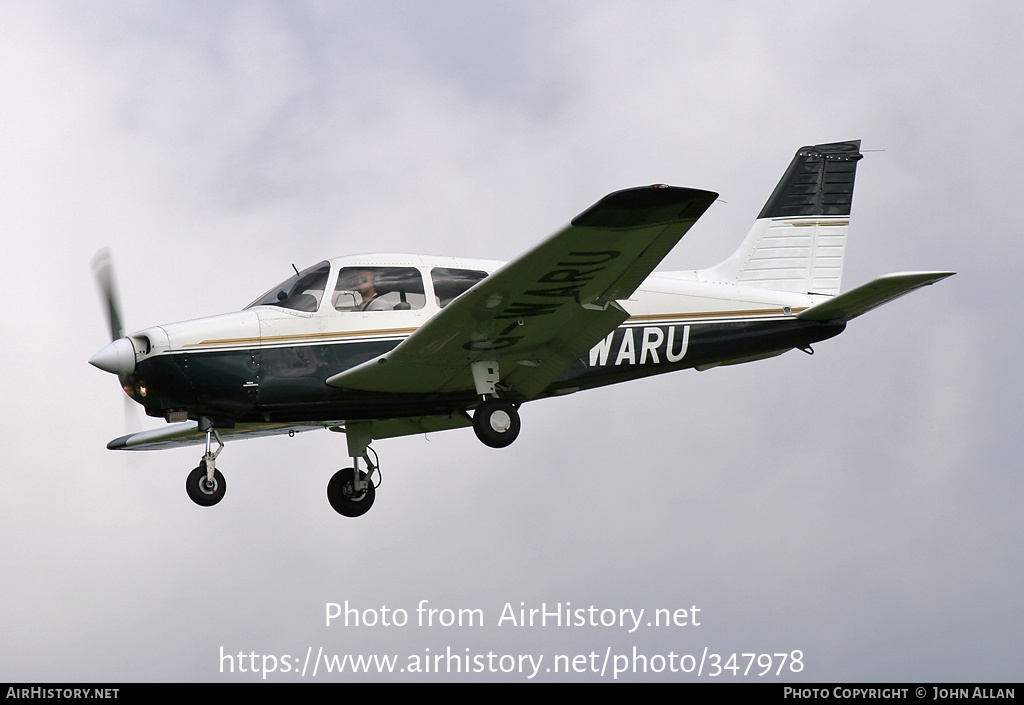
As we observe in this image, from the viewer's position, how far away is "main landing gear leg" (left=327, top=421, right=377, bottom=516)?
1588 cm

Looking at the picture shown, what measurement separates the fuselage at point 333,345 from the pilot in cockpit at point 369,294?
0.04ft

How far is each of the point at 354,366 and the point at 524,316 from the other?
6.46 ft

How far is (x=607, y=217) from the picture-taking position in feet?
38.1

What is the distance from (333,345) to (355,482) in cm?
258

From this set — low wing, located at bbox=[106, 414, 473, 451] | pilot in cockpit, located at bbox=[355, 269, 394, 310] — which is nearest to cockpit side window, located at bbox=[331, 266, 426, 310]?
pilot in cockpit, located at bbox=[355, 269, 394, 310]

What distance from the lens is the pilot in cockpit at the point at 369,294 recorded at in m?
14.0

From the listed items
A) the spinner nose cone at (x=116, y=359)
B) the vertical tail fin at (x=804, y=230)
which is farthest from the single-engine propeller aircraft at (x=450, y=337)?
the vertical tail fin at (x=804, y=230)

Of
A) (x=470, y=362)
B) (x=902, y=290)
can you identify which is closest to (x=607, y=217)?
(x=470, y=362)

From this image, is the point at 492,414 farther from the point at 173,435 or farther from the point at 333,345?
the point at 173,435

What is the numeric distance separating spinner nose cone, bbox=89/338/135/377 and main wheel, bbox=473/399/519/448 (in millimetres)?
3631
